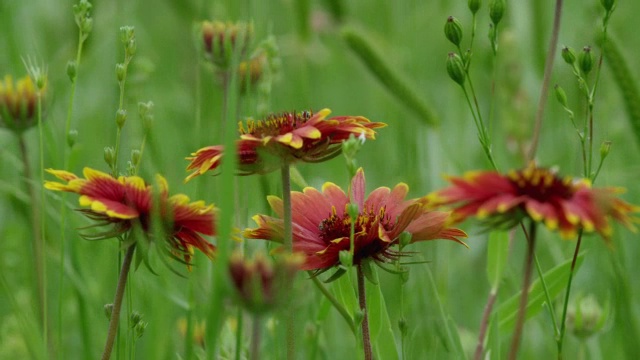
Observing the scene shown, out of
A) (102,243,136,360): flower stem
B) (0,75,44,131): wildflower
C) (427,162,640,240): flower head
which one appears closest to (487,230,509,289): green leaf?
(427,162,640,240): flower head

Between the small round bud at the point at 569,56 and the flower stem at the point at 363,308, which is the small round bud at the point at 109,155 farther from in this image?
the small round bud at the point at 569,56

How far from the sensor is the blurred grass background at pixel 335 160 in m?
1.34

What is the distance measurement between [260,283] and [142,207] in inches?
9.3

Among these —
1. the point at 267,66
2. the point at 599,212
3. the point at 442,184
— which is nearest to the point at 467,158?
the point at 442,184

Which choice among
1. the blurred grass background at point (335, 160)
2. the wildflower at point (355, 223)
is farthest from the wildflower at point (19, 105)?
the wildflower at point (355, 223)

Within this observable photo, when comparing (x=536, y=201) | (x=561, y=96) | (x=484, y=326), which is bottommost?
(x=484, y=326)

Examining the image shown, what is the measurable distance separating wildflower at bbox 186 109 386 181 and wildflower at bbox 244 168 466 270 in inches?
2.0

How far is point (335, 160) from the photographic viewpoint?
2.25 metres

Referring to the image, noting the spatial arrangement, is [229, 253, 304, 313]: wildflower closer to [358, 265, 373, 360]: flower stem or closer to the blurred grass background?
[358, 265, 373, 360]: flower stem

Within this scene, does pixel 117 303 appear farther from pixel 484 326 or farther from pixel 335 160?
pixel 335 160

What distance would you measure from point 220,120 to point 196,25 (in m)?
0.50

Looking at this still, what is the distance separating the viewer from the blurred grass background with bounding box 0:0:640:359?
4.39 ft

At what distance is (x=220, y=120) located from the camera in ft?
6.11

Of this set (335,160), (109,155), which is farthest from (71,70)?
(335,160)
